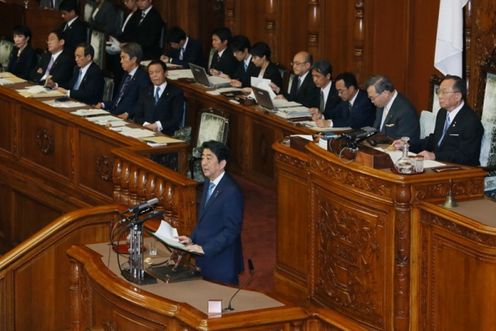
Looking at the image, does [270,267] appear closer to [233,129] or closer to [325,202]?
[325,202]

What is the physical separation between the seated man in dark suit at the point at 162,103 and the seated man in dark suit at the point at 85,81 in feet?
3.68

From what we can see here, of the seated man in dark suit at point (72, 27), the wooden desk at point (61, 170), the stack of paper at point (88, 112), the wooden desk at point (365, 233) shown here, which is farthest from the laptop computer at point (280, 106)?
the seated man in dark suit at point (72, 27)

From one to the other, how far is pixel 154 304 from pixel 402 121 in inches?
135

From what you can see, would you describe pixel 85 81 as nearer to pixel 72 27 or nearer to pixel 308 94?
pixel 308 94

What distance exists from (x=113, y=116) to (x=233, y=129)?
4.79ft

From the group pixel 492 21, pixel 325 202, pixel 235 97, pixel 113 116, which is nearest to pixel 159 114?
pixel 113 116

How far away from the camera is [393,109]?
9234 millimetres

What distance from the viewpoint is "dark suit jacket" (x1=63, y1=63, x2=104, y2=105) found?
1207cm

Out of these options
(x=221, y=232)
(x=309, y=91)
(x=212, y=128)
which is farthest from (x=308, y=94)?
(x=221, y=232)

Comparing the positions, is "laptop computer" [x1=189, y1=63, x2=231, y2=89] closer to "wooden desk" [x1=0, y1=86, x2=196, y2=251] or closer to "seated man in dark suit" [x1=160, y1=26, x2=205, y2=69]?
"seated man in dark suit" [x1=160, y1=26, x2=205, y2=69]

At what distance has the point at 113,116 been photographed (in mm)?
10891

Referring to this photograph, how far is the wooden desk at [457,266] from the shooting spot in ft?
21.9

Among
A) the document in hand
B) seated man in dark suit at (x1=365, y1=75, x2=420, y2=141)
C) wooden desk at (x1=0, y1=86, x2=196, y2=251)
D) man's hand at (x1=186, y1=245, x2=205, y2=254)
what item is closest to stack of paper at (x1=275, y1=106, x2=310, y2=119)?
wooden desk at (x1=0, y1=86, x2=196, y2=251)

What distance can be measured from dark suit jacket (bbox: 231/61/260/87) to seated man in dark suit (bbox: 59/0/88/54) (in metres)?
2.79
